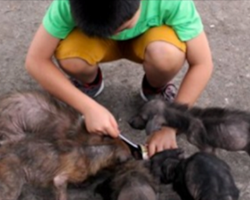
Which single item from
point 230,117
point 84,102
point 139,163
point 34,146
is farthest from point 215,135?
point 34,146

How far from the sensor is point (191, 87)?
3223 mm

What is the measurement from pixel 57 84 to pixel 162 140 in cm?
57

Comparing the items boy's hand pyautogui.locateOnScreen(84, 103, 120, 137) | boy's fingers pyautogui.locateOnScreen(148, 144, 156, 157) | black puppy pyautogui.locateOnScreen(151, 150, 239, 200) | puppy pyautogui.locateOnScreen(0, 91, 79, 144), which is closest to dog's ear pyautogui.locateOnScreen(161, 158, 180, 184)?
black puppy pyautogui.locateOnScreen(151, 150, 239, 200)

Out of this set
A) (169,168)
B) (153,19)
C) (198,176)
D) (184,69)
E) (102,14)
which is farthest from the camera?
(184,69)

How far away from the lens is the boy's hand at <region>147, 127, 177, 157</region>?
3.12 m

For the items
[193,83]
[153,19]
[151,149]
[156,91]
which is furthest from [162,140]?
[153,19]

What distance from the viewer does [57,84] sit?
316cm

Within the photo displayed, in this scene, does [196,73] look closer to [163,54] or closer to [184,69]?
[163,54]

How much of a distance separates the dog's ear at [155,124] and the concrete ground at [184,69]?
305 mm

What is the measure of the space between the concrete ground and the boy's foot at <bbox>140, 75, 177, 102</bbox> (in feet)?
0.25

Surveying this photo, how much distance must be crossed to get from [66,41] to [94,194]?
2.46 feet

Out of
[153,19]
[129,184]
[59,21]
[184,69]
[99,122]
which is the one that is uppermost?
[59,21]

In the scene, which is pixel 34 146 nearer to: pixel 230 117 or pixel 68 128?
pixel 68 128

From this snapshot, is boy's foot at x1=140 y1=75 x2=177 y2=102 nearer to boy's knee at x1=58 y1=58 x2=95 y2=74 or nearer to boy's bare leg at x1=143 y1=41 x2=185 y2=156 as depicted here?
boy's bare leg at x1=143 y1=41 x2=185 y2=156
